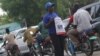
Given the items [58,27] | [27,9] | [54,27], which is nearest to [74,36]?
[54,27]

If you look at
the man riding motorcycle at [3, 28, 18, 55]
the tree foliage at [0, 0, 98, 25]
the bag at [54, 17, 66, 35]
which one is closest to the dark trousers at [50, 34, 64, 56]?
the bag at [54, 17, 66, 35]

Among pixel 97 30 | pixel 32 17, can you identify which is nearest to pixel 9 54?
pixel 97 30

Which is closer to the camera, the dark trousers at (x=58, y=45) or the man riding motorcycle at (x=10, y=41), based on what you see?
the dark trousers at (x=58, y=45)

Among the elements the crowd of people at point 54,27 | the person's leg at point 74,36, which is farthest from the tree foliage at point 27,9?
the person's leg at point 74,36

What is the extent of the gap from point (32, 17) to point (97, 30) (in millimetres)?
31827

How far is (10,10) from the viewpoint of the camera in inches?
1818

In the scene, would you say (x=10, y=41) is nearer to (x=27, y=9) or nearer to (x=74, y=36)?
(x=74, y=36)

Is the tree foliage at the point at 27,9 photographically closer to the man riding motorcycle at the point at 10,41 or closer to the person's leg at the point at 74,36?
the man riding motorcycle at the point at 10,41

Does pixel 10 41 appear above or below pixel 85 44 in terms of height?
above

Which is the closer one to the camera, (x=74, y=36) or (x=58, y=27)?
(x=58, y=27)

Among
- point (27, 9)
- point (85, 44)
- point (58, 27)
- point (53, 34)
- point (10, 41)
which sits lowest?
point (85, 44)

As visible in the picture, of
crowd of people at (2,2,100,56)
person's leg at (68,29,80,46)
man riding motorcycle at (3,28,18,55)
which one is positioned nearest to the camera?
crowd of people at (2,2,100,56)

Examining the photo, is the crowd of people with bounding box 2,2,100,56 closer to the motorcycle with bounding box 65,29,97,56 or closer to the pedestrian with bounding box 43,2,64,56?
the pedestrian with bounding box 43,2,64,56

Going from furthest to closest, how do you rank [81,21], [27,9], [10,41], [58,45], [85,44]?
1. [27,9]
2. [10,41]
3. [85,44]
4. [81,21]
5. [58,45]
